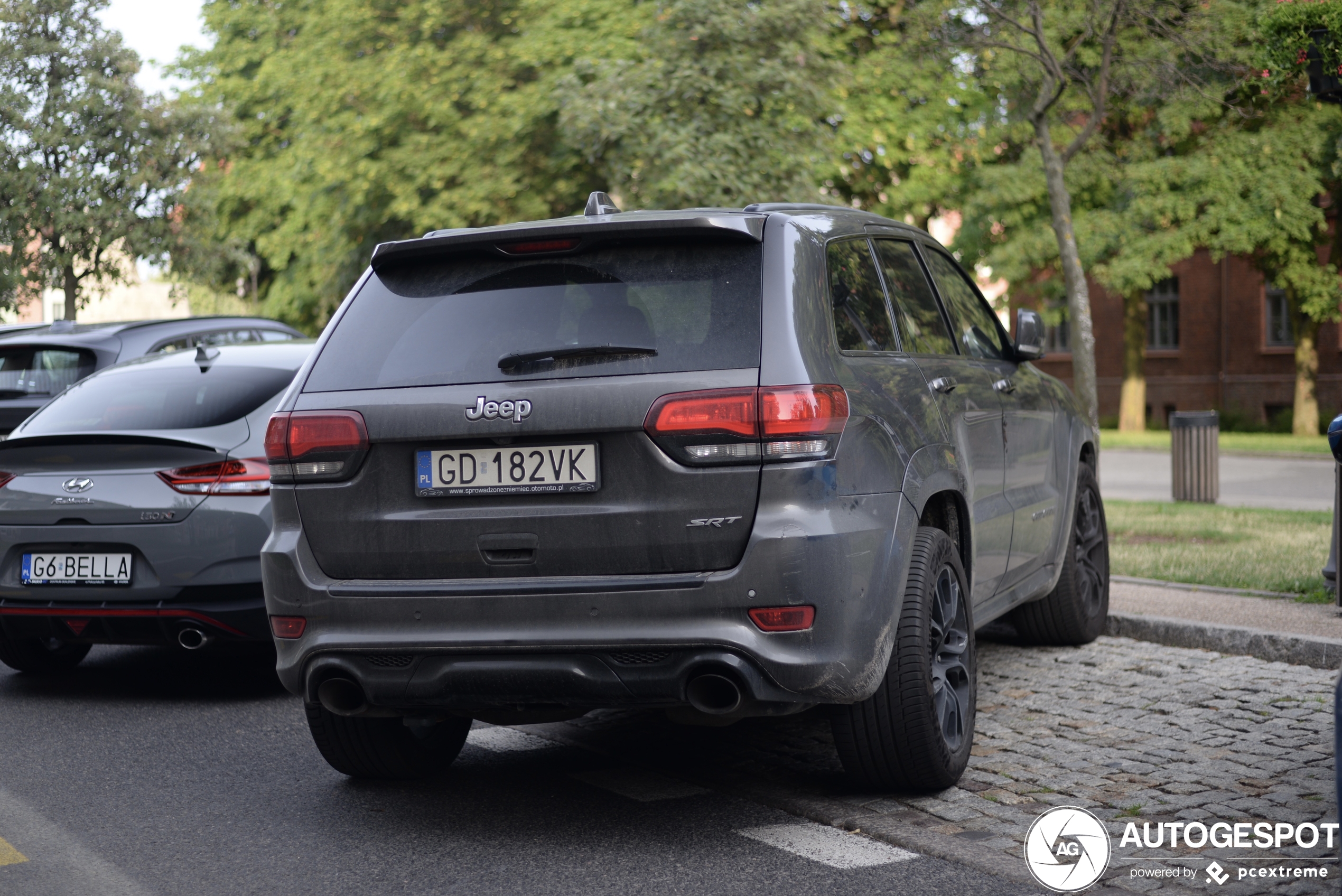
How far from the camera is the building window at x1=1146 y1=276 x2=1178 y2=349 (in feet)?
128

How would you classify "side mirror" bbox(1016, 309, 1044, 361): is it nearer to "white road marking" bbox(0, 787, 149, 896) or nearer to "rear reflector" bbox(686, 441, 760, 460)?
"rear reflector" bbox(686, 441, 760, 460)

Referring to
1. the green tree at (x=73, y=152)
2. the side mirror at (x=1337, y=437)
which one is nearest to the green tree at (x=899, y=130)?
the green tree at (x=73, y=152)

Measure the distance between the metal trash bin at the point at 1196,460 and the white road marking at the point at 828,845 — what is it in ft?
35.3

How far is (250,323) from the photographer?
1138cm

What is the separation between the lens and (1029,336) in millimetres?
6215

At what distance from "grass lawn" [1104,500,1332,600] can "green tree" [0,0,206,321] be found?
42.2ft

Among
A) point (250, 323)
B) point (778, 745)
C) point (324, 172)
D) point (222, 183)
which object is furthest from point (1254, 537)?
point (222, 183)

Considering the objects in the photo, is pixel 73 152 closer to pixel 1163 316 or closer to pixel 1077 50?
pixel 1077 50

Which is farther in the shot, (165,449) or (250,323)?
(250,323)

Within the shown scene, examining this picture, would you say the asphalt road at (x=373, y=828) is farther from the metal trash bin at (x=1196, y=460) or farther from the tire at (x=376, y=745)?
the metal trash bin at (x=1196, y=460)

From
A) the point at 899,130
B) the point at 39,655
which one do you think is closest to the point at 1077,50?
the point at 39,655

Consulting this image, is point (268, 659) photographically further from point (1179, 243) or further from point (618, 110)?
point (1179, 243)

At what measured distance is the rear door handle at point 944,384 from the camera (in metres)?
Answer: 5.04

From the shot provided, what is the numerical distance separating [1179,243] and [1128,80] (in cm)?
1655
